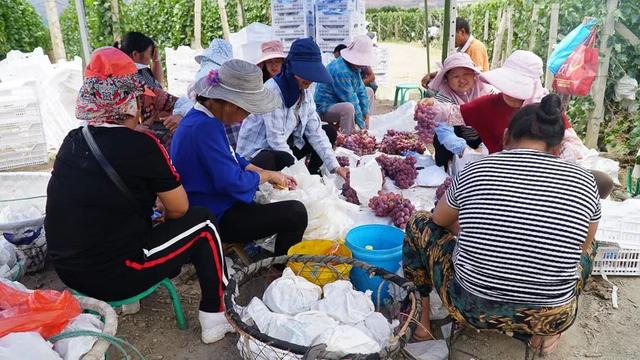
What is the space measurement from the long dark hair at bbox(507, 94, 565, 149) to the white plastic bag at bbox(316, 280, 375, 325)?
1.04m

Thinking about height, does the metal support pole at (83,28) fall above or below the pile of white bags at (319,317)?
above

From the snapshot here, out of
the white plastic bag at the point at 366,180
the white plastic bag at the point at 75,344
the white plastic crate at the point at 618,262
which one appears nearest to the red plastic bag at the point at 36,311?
the white plastic bag at the point at 75,344

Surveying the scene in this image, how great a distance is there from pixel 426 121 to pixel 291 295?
2.91 metres

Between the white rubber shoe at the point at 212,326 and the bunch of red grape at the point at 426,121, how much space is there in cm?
287

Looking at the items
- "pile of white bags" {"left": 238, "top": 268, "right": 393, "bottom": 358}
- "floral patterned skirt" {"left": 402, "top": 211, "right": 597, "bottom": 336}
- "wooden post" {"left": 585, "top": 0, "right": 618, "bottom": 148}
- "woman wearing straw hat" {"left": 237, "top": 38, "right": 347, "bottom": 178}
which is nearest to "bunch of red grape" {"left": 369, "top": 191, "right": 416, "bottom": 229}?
"woman wearing straw hat" {"left": 237, "top": 38, "right": 347, "bottom": 178}

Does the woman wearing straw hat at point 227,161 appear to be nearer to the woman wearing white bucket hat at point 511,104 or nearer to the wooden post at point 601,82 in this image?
the woman wearing white bucket hat at point 511,104

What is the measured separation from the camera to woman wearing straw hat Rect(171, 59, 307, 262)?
263 cm

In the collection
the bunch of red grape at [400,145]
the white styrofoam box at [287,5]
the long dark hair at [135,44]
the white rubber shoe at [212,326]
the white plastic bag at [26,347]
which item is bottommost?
the white rubber shoe at [212,326]

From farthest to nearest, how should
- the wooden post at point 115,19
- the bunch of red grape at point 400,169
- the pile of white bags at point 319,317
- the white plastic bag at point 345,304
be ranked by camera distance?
the wooden post at point 115,19, the bunch of red grape at point 400,169, the white plastic bag at point 345,304, the pile of white bags at point 319,317

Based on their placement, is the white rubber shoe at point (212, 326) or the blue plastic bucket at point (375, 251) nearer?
the white rubber shoe at point (212, 326)

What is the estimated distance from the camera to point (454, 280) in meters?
2.18

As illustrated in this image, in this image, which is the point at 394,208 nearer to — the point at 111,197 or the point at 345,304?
the point at 345,304

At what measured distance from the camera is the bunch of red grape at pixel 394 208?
3564mm

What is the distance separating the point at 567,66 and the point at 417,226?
142 inches
